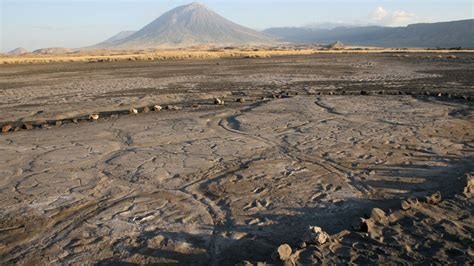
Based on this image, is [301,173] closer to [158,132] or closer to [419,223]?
[419,223]

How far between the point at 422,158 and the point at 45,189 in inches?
228

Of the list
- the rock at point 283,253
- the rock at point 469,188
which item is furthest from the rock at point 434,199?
the rock at point 283,253

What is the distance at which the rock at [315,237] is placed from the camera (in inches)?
176

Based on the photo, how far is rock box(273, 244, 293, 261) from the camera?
4.16 m

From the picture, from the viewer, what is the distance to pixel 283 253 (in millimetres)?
4184

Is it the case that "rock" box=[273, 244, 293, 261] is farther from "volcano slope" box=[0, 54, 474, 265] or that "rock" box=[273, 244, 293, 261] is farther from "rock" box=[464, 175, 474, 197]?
"rock" box=[464, 175, 474, 197]

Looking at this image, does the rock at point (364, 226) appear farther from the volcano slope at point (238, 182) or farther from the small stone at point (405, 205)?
the small stone at point (405, 205)

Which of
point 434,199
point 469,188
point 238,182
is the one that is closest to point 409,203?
point 434,199

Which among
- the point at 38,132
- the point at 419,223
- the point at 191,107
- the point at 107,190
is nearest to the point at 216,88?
the point at 191,107

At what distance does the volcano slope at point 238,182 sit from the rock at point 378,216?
0.06 ft

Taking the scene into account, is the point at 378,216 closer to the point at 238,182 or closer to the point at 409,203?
the point at 409,203

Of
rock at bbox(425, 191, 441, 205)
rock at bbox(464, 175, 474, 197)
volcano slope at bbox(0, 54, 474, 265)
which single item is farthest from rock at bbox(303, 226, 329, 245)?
rock at bbox(464, 175, 474, 197)

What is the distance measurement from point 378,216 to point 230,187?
7.02 ft

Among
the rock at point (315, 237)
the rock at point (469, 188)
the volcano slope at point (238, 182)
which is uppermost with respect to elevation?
the rock at point (315, 237)
